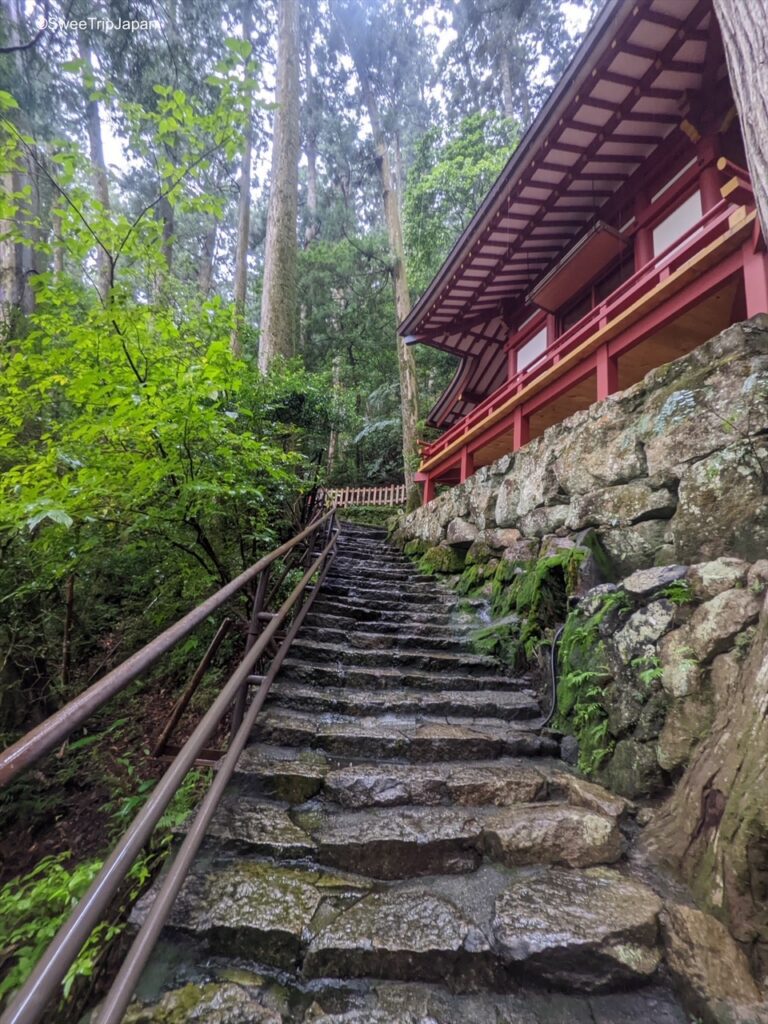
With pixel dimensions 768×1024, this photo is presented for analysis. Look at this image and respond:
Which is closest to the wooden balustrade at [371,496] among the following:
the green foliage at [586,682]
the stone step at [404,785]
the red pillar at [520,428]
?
the red pillar at [520,428]

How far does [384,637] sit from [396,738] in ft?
4.31

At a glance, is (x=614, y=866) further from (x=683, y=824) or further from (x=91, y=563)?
(x=91, y=563)

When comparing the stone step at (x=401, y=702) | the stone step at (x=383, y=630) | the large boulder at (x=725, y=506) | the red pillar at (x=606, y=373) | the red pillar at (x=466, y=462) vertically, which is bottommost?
the stone step at (x=401, y=702)

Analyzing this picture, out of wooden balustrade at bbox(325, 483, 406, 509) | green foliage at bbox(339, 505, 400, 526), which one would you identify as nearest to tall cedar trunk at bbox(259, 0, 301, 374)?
green foliage at bbox(339, 505, 400, 526)

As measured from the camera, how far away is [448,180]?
12.0 metres

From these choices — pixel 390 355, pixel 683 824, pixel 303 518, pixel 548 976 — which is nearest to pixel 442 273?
pixel 303 518

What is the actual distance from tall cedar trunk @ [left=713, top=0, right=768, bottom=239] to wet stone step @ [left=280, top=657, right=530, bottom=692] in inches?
116

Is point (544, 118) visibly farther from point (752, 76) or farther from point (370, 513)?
point (370, 513)

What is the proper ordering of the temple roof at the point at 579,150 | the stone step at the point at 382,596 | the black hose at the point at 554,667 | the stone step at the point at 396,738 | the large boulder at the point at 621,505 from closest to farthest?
the stone step at the point at 396,738 < the black hose at the point at 554,667 < the large boulder at the point at 621,505 < the temple roof at the point at 579,150 < the stone step at the point at 382,596

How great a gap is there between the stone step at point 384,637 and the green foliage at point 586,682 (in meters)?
1.12

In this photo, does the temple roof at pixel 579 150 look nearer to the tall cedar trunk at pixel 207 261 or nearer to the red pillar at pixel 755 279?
the red pillar at pixel 755 279

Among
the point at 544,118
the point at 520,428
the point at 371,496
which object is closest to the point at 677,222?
the point at 544,118

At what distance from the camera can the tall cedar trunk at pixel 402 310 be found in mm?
10618

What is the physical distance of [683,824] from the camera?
1796 millimetres
